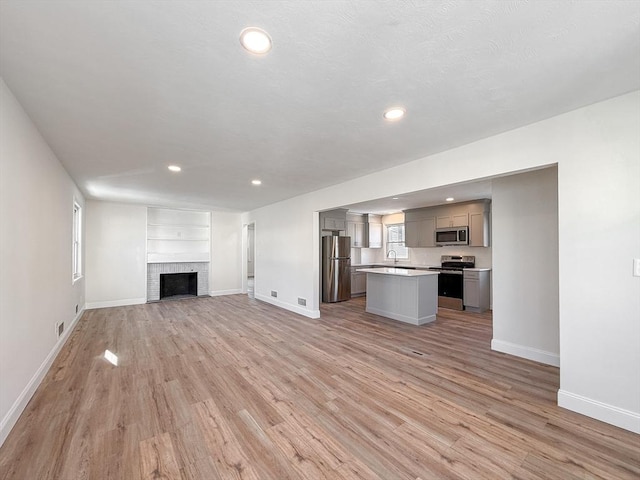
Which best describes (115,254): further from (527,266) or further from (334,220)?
(527,266)

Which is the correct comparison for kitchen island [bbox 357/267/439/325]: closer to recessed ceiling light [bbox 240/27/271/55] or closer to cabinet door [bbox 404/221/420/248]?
cabinet door [bbox 404/221/420/248]

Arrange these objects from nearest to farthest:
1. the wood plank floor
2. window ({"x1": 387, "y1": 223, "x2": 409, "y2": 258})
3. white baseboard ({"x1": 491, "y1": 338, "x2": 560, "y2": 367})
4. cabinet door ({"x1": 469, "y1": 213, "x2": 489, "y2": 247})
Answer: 1. the wood plank floor
2. white baseboard ({"x1": 491, "y1": 338, "x2": 560, "y2": 367})
3. cabinet door ({"x1": 469, "y1": 213, "x2": 489, "y2": 247})
4. window ({"x1": 387, "y1": 223, "x2": 409, "y2": 258})

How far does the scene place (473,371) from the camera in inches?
117

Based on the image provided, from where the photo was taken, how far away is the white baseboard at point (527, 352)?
3145 mm

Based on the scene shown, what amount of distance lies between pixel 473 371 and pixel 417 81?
2929mm

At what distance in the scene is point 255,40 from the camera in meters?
1.49

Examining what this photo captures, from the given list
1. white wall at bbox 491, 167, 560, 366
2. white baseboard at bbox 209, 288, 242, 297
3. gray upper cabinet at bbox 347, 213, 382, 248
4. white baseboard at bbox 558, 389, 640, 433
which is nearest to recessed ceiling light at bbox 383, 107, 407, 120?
white wall at bbox 491, 167, 560, 366

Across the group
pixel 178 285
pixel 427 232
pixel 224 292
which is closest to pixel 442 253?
pixel 427 232

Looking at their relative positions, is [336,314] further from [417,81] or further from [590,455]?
[417,81]

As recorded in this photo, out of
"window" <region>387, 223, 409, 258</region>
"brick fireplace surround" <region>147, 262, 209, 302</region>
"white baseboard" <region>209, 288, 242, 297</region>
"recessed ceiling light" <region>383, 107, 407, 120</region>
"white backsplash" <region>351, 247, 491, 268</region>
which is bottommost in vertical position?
"white baseboard" <region>209, 288, 242, 297</region>

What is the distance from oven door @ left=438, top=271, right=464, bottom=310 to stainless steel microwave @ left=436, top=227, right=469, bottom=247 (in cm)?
74

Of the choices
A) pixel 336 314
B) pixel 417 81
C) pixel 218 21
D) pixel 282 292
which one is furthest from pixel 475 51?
pixel 282 292

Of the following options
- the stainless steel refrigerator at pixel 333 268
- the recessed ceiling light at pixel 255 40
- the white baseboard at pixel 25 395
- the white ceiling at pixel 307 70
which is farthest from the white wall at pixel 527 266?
the white baseboard at pixel 25 395

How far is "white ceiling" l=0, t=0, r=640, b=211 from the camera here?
1.33 meters
